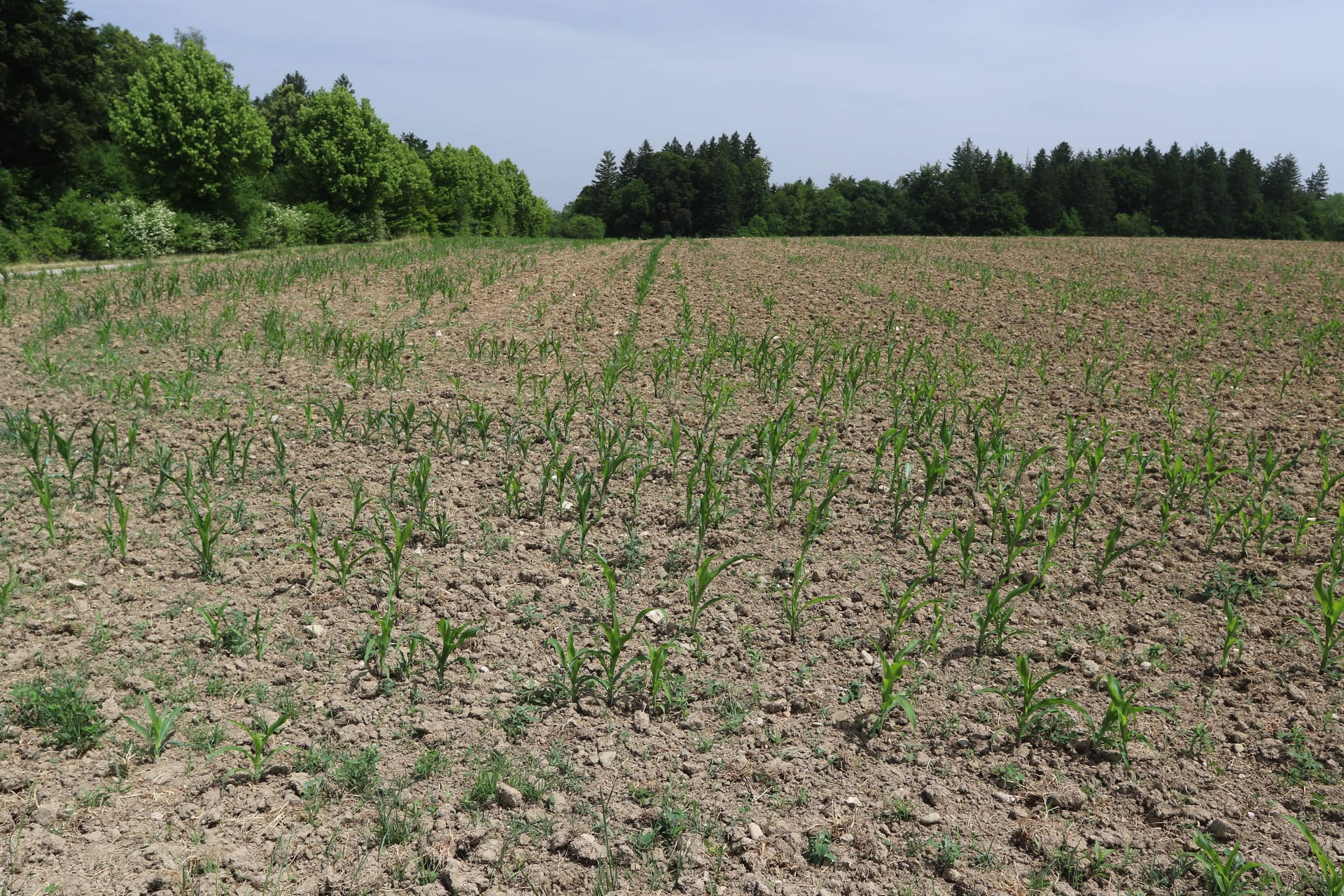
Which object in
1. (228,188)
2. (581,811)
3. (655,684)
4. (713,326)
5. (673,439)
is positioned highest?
(228,188)

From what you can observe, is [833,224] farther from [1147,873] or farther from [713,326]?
[1147,873]

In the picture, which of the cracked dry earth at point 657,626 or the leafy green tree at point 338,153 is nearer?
the cracked dry earth at point 657,626

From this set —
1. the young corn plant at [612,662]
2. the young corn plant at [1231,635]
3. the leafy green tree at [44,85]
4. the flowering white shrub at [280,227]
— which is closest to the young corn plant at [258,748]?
the young corn plant at [612,662]

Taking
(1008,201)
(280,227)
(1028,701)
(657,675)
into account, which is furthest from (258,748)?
(1008,201)

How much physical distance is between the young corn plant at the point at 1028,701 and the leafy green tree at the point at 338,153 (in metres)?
35.6

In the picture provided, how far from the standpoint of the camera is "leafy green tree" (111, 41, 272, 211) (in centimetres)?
2492

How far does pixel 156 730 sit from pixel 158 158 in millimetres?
28768

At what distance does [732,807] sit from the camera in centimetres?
287

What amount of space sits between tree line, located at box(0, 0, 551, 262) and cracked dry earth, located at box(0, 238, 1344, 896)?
61.7 feet

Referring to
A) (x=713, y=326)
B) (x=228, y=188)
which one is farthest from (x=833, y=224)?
(x=713, y=326)

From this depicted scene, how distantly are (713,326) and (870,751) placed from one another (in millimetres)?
6851

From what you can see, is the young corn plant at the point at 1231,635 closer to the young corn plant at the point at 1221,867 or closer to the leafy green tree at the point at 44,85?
the young corn plant at the point at 1221,867

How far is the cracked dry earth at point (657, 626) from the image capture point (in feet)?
8.86

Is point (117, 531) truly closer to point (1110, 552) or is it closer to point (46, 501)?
point (46, 501)
